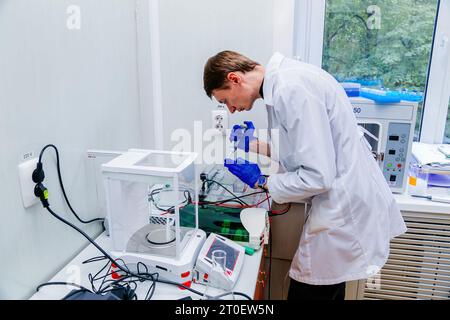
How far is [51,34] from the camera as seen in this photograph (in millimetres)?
1102

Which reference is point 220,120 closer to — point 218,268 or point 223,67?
point 223,67

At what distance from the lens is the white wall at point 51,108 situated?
0.97 meters

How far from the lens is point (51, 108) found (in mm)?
1125

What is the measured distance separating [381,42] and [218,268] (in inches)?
65.3

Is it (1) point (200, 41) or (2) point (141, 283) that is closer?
(2) point (141, 283)

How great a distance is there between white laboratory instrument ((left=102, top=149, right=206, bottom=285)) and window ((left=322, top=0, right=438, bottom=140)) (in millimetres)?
1343

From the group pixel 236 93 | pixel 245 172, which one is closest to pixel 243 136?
pixel 245 172

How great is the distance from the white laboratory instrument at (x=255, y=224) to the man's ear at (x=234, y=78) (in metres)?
0.53

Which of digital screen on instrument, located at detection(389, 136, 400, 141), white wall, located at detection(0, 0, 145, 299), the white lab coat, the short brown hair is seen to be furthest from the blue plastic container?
white wall, located at detection(0, 0, 145, 299)

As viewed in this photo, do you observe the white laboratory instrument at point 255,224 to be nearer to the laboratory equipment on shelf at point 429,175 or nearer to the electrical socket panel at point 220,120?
the electrical socket panel at point 220,120

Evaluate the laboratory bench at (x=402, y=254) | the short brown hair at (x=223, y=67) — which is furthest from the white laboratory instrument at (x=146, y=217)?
the short brown hair at (x=223, y=67)

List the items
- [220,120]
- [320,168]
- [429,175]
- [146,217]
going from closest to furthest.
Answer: [320,168]
[146,217]
[429,175]
[220,120]

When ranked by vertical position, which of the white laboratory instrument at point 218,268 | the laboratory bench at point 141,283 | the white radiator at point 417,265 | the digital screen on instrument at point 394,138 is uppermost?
the digital screen on instrument at point 394,138

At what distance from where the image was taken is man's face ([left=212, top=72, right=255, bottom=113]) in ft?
4.25
